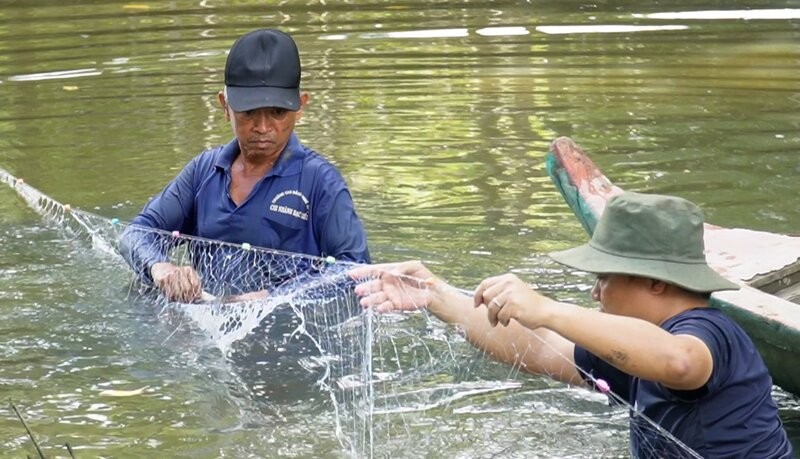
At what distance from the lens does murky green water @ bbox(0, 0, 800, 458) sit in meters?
5.54

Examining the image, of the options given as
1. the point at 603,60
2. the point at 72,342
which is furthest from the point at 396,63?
the point at 72,342

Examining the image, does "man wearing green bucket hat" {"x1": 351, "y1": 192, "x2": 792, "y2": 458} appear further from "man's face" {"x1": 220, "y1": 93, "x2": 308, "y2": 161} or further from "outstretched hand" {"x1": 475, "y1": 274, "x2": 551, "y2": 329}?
"man's face" {"x1": 220, "y1": 93, "x2": 308, "y2": 161}

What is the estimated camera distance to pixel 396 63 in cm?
1353

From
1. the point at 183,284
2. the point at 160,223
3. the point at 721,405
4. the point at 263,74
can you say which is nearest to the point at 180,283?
the point at 183,284

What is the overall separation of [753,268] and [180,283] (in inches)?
99.0

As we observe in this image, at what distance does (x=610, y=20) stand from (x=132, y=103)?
20.7ft

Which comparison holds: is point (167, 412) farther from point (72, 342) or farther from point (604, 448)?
point (604, 448)

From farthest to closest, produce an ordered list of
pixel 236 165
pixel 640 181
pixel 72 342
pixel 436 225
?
pixel 640 181 → pixel 436 225 → pixel 72 342 → pixel 236 165

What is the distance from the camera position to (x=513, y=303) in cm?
371

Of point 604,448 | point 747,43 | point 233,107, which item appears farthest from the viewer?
point 747,43

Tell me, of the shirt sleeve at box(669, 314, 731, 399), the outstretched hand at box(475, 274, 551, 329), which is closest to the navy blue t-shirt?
the shirt sleeve at box(669, 314, 731, 399)

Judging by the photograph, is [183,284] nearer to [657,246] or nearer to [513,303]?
[513,303]

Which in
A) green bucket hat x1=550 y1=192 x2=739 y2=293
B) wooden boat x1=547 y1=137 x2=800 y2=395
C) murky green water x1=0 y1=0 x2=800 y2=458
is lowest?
murky green water x1=0 y1=0 x2=800 y2=458

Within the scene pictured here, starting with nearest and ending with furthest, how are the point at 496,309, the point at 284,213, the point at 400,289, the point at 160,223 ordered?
the point at 496,309 → the point at 400,289 → the point at 284,213 → the point at 160,223
